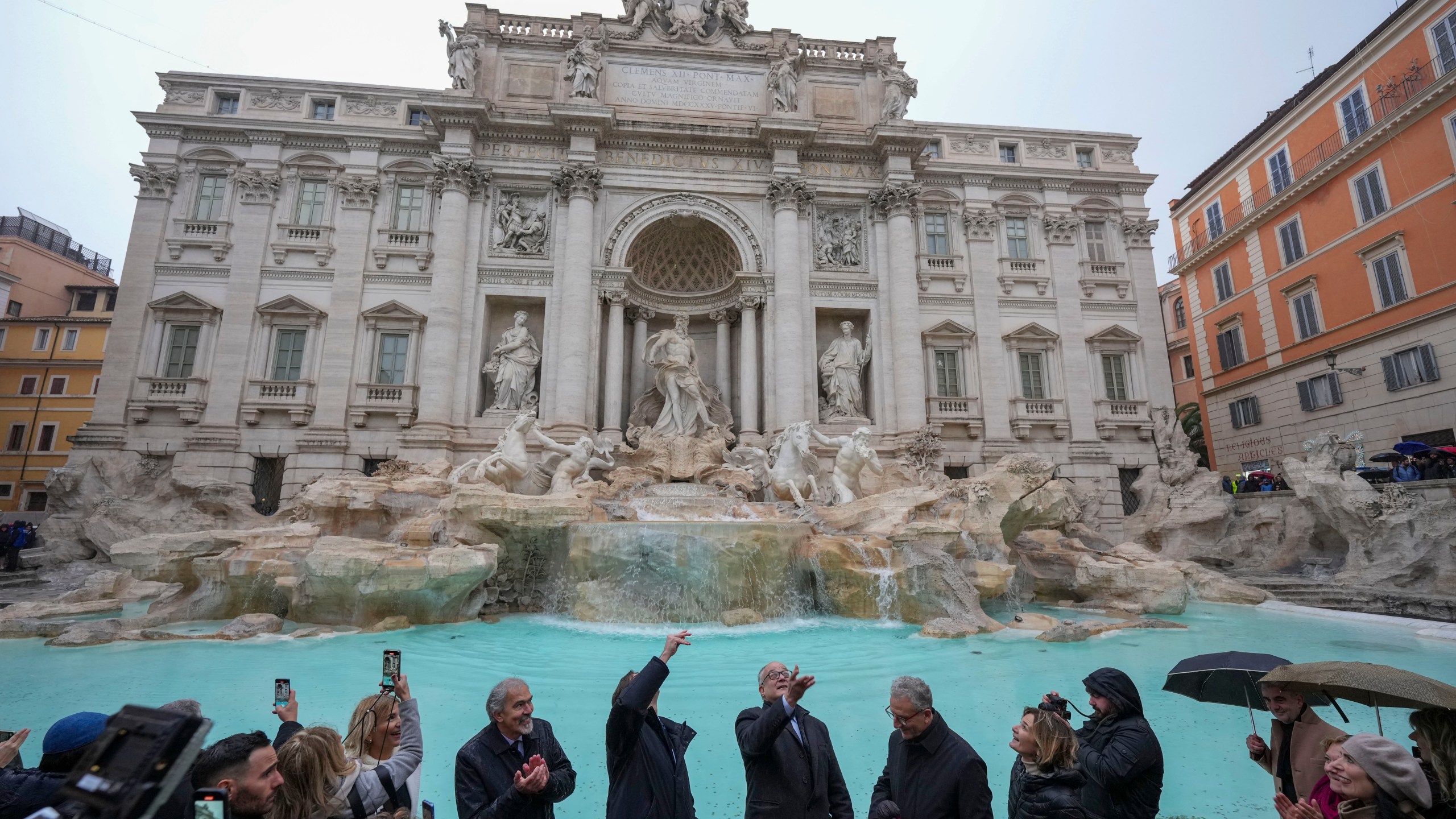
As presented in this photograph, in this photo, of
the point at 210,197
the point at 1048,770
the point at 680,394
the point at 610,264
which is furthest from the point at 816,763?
the point at 210,197

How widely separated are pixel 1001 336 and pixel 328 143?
824 inches

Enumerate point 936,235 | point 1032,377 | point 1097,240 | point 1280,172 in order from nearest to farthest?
point 1032,377 → point 1280,172 → point 936,235 → point 1097,240

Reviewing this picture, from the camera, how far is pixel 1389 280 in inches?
685

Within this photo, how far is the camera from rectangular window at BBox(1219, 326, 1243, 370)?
22.6 m

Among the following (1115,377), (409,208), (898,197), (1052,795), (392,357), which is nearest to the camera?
(1052,795)

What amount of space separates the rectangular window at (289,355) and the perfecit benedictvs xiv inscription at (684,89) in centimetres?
1125

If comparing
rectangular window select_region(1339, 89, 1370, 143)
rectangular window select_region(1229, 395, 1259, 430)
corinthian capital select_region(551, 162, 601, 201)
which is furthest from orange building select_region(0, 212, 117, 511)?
rectangular window select_region(1339, 89, 1370, 143)

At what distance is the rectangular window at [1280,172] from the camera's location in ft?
67.8

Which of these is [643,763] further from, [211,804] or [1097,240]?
[1097,240]

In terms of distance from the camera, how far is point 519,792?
2.46 metres

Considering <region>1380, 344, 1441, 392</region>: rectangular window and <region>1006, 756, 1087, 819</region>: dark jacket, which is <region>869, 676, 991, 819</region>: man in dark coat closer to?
<region>1006, 756, 1087, 819</region>: dark jacket

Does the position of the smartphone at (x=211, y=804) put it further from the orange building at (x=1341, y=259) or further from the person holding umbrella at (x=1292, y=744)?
the orange building at (x=1341, y=259)

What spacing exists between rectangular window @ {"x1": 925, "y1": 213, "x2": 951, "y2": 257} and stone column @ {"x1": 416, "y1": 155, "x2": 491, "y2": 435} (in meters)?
13.5

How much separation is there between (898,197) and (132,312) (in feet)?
71.0
